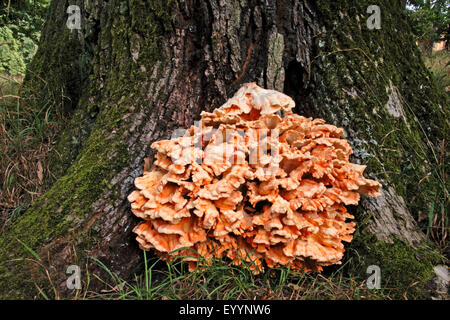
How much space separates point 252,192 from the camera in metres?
2.14

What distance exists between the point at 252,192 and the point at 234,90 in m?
1.23

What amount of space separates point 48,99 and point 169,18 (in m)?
2.35

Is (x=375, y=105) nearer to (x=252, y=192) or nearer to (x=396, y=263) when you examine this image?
(x=396, y=263)

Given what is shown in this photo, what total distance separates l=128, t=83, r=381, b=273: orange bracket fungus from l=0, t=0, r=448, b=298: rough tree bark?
0.39m

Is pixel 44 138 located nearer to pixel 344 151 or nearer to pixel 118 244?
pixel 118 244

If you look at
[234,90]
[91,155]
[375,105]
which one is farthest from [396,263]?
[91,155]

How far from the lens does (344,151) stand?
7.74ft

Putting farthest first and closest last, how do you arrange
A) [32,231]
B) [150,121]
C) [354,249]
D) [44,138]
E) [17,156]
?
[44,138] < [17,156] < [150,121] < [354,249] < [32,231]

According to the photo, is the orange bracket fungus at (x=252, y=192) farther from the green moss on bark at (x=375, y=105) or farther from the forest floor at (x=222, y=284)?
the green moss on bark at (x=375, y=105)

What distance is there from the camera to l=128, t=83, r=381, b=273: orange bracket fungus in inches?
81.0

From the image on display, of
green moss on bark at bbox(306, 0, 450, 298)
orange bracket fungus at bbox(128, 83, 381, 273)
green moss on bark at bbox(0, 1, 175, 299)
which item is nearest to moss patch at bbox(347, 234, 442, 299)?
green moss on bark at bbox(306, 0, 450, 298)

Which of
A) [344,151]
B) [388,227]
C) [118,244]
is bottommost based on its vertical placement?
[118,244]

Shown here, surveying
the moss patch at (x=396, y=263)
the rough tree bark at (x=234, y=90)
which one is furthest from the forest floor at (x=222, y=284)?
the rough tree bark at (x=234, y=90)
